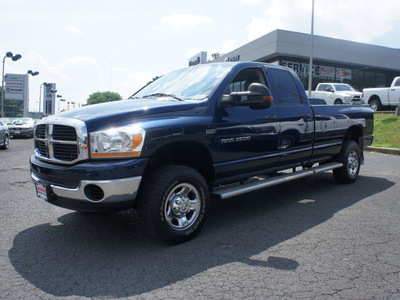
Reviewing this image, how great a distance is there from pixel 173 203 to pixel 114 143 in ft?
2.77

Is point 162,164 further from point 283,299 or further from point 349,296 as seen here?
point 349,296

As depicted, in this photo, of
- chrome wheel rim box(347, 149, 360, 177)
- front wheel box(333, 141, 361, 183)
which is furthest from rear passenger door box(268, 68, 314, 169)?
chrome wheel rim box(347, 149, 360, 177)

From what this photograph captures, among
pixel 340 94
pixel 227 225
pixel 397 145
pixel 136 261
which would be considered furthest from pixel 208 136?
pixel 340 94

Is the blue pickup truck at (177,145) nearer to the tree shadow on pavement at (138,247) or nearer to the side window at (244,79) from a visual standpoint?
the side window at (244,79)

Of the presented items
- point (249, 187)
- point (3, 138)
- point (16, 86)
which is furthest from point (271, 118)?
point (16, 86)

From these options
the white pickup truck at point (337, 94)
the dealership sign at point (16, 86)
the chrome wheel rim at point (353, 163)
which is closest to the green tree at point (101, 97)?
the dealership sign at point (16, 86)

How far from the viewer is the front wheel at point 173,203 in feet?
10.9

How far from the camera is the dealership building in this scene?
1267 inches

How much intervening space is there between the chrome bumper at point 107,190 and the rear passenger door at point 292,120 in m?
2.31

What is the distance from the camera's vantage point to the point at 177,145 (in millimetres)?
3711

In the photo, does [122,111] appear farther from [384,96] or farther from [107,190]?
[384,96]

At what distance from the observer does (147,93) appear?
4.90 meters

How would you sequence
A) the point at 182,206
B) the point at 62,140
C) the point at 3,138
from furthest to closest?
1. the point at 3,138
2. the point at 182,206
3. the point at 62,140

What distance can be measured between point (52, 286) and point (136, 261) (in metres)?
0.72
